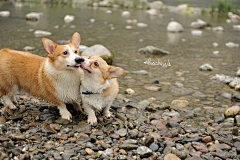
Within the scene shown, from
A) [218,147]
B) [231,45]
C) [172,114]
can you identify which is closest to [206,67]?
[172,114]

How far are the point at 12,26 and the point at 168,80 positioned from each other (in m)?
9.47

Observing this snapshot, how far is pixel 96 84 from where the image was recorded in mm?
4219

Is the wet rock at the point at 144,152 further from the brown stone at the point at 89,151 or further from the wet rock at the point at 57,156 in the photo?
the wet rock at the point at 57,156

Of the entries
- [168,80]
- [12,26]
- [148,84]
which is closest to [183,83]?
[168,80]

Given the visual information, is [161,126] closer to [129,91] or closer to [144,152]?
[144,152]


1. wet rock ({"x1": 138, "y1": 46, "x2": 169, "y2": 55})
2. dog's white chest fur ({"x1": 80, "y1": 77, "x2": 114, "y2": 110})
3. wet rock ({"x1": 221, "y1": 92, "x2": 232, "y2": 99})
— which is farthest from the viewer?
wet rock ({"x1": 138, "y1": 46, "x2": 169, "y2": 55})

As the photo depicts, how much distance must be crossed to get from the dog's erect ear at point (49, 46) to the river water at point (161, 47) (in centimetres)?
224

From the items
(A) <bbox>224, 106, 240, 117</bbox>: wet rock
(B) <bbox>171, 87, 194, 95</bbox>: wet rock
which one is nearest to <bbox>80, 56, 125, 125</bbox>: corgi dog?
(A) <bbox>224, 106, 240, 117</bbox>: wet rock

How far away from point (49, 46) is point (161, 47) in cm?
726

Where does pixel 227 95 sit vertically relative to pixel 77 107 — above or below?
below

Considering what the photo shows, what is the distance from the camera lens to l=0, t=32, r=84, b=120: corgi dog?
4.20m

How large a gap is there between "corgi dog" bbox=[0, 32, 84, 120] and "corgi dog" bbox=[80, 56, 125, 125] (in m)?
0.19

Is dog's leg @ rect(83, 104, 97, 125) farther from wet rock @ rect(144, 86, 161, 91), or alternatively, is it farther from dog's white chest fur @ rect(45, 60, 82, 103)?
wet rock @ rect(144, 86, 161, 91)

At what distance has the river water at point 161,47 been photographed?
21.5ft
